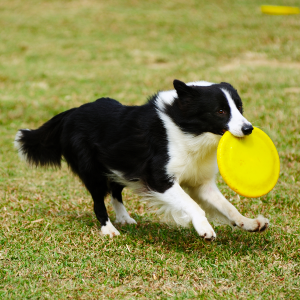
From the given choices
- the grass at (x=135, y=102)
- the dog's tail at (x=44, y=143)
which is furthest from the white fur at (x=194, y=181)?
the dog's tail at (x=44, y=143)

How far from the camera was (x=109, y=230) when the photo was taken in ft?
15.4

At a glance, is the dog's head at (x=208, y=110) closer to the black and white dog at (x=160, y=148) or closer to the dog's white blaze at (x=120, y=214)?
the black and white dog at (x=160, y=148)

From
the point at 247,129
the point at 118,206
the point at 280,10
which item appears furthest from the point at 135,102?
the point at 280,10

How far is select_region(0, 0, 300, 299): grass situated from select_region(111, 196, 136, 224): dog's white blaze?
171mm

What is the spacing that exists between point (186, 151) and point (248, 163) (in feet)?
1.95

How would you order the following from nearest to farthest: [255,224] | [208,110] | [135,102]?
1. [208,110]
2. [255,224]
3. [135,102]

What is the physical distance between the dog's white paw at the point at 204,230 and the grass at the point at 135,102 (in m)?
0.26

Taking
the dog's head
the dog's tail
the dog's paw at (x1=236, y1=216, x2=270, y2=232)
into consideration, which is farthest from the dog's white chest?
the dog's tail

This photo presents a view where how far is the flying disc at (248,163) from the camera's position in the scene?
3.86m

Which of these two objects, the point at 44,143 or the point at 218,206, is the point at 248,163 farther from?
the point at 44,143

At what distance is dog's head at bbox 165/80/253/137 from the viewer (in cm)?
383

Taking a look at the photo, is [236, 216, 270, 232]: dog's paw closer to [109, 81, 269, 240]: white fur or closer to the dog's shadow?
[109, 81, 269, 240]: white fur

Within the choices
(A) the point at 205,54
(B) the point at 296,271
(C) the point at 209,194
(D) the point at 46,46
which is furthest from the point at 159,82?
(B) the point at 296,271

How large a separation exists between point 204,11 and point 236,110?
1809 cm
